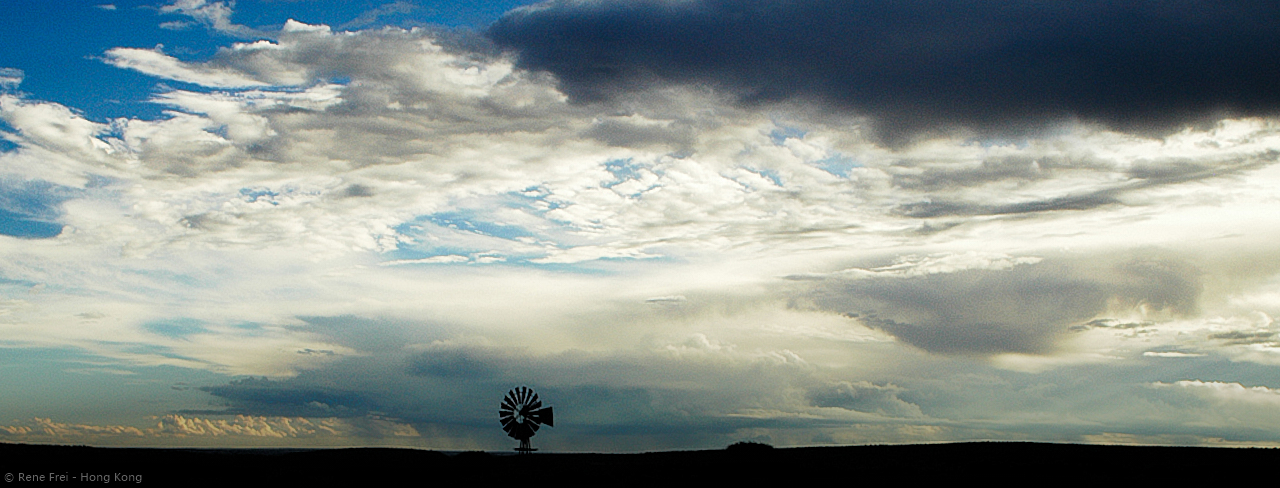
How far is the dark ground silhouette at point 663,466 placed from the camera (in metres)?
45.4

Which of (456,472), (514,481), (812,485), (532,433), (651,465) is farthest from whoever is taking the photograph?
(532,433)

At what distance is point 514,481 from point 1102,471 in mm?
28804

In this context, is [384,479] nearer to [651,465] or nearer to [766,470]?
[651,465]

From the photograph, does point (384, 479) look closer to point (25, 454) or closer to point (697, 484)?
point (697, 484)

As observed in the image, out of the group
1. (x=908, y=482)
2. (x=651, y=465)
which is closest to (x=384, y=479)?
(x=651, y=465)

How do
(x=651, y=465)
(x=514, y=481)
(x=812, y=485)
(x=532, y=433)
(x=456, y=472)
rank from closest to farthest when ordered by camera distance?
(x=812, y=485)
(x=514, y=481)
(x=456, y=472)
(x=651, y=465)
(x=532, y=433)

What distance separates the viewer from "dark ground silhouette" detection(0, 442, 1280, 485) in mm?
45438

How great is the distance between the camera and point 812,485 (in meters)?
43.1

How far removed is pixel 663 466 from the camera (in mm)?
53406

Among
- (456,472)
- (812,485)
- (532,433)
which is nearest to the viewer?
(812,485)

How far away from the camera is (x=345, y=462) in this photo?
176 feet

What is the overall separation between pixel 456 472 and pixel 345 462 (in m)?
7.30

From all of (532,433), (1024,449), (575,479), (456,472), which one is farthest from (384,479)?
(1024,449)

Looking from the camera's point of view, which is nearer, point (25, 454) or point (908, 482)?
point (908, 482)
